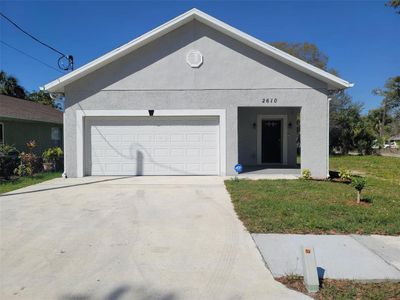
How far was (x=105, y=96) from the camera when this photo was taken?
12.7 metres

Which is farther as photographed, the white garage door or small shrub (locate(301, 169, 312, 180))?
the white garage door

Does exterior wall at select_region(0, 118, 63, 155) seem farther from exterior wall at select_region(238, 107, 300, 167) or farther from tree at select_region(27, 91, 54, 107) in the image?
tree at select_region(27, 91, 54, 107)

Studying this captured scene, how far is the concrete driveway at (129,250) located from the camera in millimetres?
3771

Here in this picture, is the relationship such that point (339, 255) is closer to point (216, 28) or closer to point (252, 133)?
point (216, 28)

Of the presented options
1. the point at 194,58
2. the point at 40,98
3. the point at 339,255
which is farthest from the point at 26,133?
the point at 40,98

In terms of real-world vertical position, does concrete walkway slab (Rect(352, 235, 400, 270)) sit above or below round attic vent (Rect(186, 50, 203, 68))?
below

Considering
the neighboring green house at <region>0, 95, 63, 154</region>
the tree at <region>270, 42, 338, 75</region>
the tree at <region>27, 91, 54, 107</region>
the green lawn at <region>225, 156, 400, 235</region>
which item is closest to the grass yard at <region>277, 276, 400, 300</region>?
the green lawn at <region>225, 156, 400, 235</region>

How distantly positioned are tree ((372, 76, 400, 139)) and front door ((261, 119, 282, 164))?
41.2 m

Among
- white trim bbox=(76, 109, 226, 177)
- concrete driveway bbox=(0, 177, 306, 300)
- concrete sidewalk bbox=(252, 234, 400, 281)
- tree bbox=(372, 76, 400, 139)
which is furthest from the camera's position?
tree bbox=(372, 76, 400, 139)

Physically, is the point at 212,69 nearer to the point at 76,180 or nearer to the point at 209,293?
the point at 76,180

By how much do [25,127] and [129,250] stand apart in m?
15.2

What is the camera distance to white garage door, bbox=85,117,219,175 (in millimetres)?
13039

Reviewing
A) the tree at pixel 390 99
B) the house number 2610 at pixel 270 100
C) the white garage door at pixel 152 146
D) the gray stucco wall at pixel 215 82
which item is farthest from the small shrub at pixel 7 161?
the tree at pixel 390 99

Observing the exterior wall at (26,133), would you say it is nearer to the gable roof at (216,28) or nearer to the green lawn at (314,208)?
the gable roof at (216,28)
